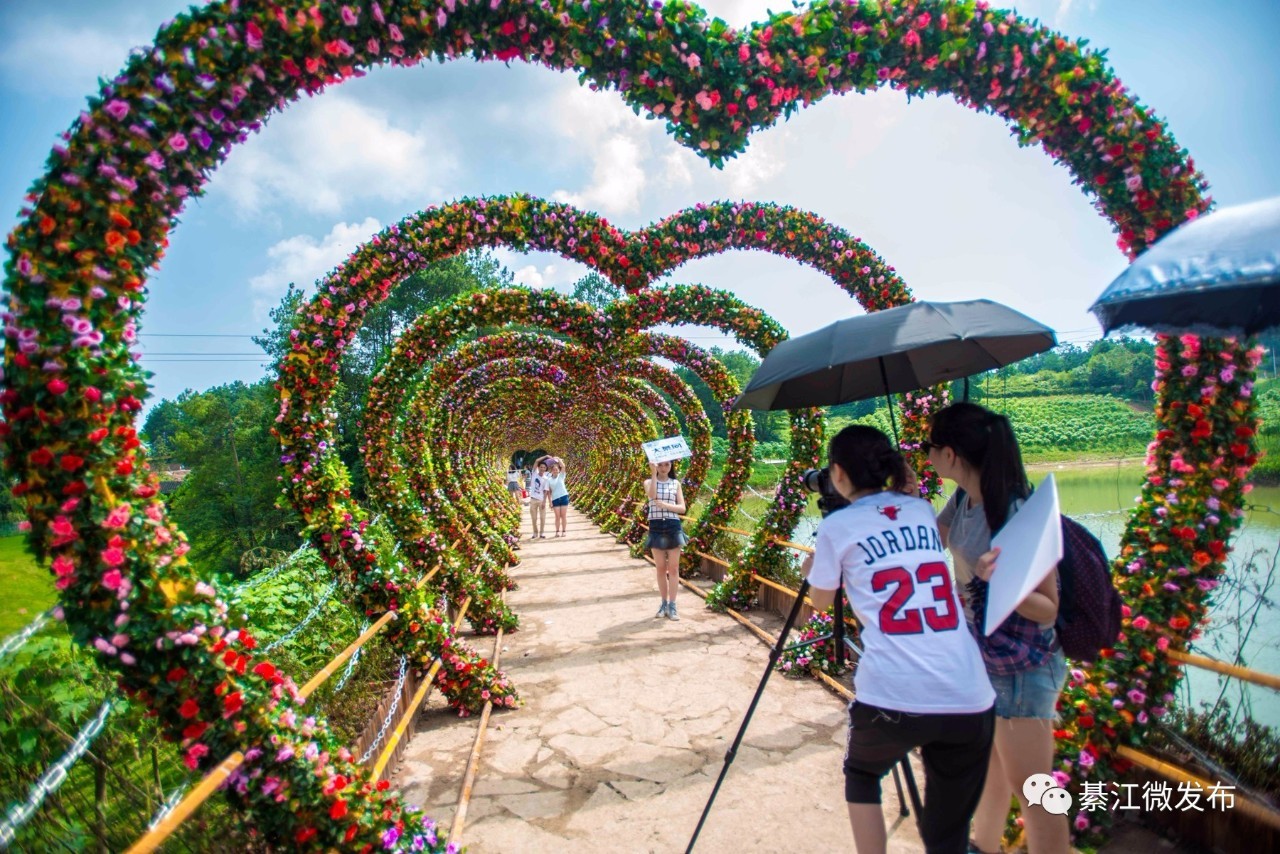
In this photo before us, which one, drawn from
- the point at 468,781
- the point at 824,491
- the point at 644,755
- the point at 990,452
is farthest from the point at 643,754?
the point at 990,452

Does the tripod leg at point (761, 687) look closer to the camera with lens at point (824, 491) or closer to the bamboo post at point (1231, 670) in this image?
the camera with lens at point (824, 491)

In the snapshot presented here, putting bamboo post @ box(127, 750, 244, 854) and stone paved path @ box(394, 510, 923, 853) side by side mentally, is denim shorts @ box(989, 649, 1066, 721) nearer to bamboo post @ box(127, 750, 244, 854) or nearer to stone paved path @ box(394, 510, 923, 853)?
stone paved path @ box(394, 510, 923, 853)

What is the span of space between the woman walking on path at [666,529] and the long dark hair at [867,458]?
15.4ft

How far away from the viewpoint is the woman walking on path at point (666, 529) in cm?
688

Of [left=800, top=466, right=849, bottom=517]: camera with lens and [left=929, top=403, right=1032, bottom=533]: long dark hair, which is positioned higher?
[left=929, top=403, right=1032, bottom=533]: long dark hair

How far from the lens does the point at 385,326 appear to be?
91.1ft

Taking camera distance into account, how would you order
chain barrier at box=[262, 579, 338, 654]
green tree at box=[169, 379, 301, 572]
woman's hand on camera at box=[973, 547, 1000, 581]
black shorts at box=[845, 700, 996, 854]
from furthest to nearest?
1. green tree at box=[169, 379, 301, 572]
2. chain barrier at box=[262, 579, 338, 654]
3. woman's hand on camera at box=[973, 547, 1000, 581]
4. black shorts at box=[845, 700, 996, 854]

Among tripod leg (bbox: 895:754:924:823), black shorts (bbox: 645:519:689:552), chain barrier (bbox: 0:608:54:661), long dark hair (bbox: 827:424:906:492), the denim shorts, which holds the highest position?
long dark hair (bbox: 827:424:906:492)

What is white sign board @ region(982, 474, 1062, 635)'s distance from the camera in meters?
1.75

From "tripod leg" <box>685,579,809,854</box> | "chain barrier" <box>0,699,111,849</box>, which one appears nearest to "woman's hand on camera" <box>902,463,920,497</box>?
"tripod leg" <box>685,579,809,854</box>

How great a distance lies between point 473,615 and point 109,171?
17.8 ft

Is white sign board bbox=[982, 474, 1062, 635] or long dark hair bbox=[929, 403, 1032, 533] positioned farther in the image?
long dark hair bbox=[929, 403, 1032, 533]

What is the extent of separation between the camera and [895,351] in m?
2.23

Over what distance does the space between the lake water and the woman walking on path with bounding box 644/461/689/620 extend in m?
3.28
